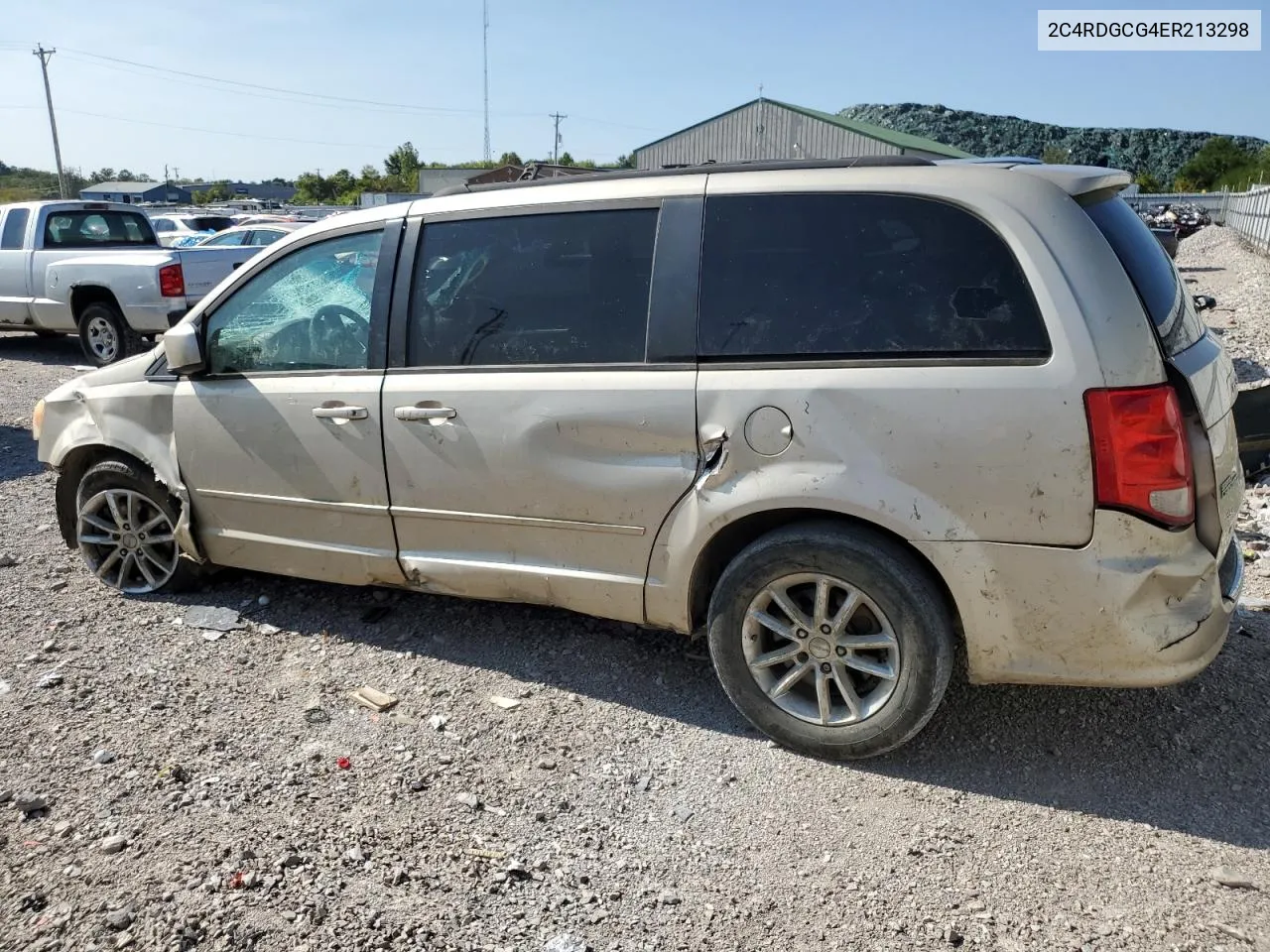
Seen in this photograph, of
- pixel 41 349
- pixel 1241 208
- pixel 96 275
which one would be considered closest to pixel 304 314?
pixel 96 275

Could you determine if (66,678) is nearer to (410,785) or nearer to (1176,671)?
(410,785)

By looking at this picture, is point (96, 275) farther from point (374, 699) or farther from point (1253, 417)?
point (1253, 417)

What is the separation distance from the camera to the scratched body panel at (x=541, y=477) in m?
3.36

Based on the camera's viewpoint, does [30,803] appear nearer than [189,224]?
Yes

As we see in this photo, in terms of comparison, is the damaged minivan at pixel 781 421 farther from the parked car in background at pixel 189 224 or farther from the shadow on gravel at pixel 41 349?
the parked car in background at pixel 189 224

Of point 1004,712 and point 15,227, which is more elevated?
point 15,227

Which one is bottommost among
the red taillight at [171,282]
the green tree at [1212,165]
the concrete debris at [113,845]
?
the concrete debris at [113,845]

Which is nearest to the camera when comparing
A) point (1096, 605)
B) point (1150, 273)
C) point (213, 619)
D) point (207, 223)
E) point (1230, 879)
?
point (1230, 879)

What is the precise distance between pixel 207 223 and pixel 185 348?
24649mm

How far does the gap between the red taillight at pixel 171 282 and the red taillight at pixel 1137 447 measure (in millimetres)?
11047

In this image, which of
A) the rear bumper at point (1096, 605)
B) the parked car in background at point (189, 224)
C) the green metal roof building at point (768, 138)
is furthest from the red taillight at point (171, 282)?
the green metal roof building at point (768, 138)

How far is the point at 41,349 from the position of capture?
13.8 metres

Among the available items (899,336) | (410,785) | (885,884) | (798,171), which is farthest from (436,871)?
(798,171)

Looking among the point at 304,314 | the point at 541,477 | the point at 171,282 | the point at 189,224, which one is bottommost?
Result: the point at 541,477
